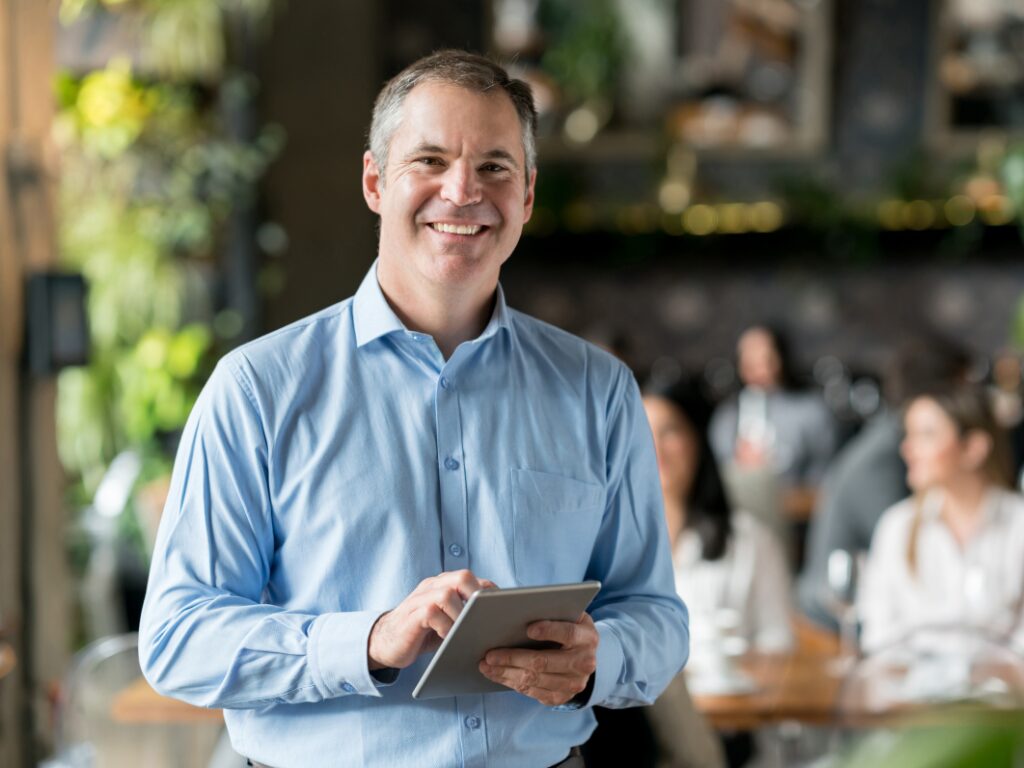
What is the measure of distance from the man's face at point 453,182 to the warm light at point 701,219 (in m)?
7.40

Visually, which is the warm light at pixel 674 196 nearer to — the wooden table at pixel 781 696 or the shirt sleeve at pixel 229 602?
the wooden table at pixel 781 696

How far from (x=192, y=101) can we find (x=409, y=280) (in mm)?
4992

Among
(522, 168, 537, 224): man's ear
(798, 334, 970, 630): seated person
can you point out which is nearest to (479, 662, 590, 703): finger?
(522, 168, 537, 224): man's ear

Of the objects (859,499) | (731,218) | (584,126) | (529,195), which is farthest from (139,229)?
(529,195)

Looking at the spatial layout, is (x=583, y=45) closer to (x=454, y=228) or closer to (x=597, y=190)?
(x=597, y=190)

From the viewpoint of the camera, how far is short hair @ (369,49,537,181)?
60.6 inches

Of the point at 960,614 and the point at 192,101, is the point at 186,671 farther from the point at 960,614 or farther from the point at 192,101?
the point at 192,101

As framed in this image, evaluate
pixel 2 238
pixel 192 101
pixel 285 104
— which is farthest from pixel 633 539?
pixel 285 104

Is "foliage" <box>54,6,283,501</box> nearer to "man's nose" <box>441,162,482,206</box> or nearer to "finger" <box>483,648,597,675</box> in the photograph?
"man's nose" <box>441,162,482,206</box>

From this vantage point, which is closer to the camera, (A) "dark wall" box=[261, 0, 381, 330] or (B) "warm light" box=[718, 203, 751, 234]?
(A) "dark wall" box=[261, 0, 381, 330]

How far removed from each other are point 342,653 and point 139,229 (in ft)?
15.3

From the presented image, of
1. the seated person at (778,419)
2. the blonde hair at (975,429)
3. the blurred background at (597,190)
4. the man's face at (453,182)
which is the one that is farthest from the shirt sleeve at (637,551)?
the seated person at (778,419)

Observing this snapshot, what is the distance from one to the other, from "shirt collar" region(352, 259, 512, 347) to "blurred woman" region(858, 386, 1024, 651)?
7.36ft

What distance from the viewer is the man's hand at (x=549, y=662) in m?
1.42
